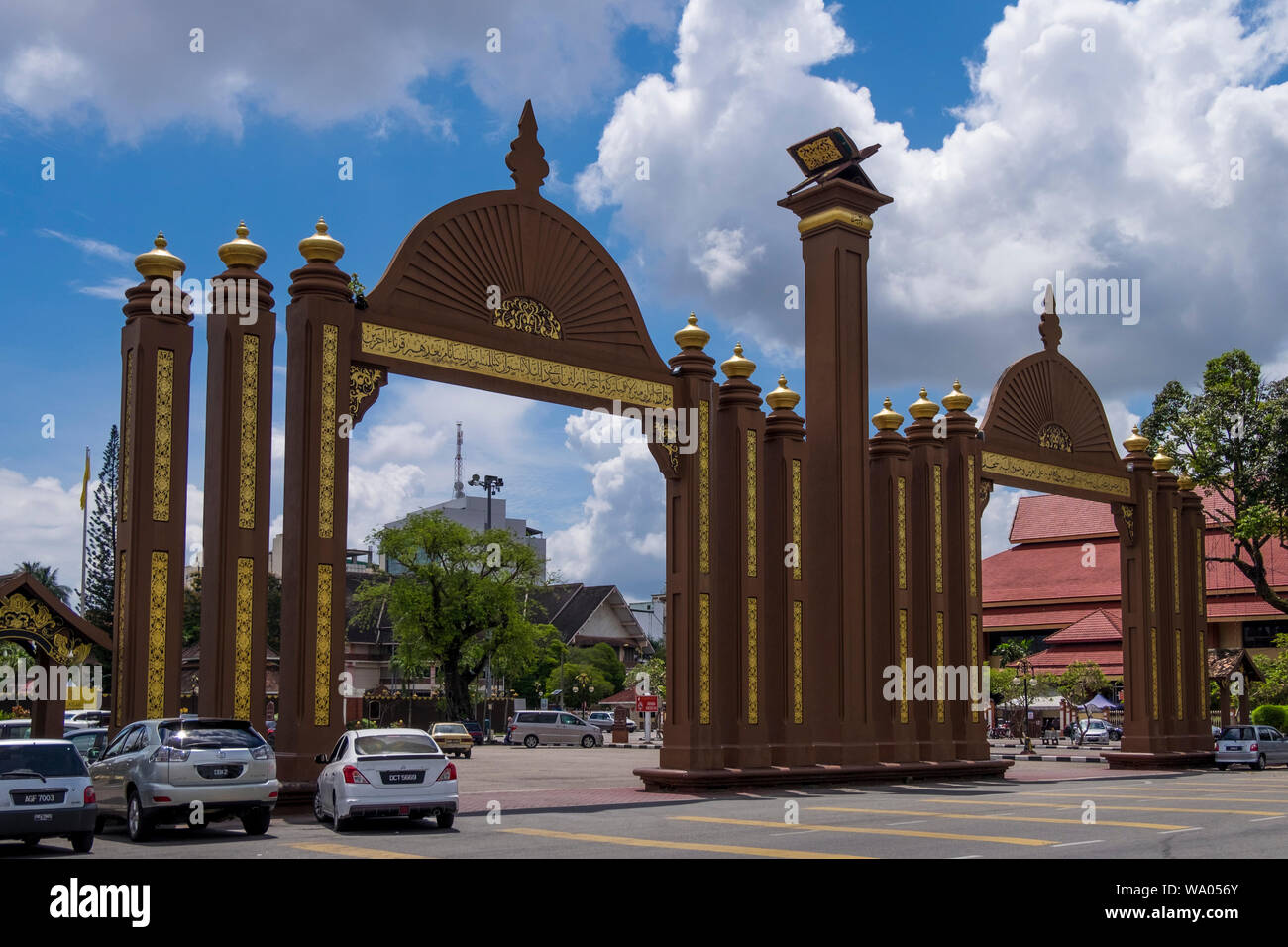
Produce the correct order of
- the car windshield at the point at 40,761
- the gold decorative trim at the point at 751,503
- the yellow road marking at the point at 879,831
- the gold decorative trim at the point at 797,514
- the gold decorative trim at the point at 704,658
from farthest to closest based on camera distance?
the gold decorative trim at the point at 797,514
the gold decorative trim at the point at 751,503
the gold decorative trim at the point at 704,658
the car windshield at the point at 40,761
the yellow road marking at the point at 879,831

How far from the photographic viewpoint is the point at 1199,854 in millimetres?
10906

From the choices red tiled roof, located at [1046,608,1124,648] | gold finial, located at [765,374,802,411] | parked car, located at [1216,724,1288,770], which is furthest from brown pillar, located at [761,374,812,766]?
red tiled roof, located at [1046,608,1124,648]

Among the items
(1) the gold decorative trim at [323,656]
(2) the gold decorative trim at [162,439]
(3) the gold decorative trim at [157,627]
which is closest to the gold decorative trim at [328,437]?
(1) the gold decorative trim at [323,656]

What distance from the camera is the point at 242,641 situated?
622 inches

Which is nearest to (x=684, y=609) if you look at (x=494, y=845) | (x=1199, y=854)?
(x=494, y=845)

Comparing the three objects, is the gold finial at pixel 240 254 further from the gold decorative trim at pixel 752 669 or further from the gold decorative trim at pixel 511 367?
the gold decorative trim at pixel 752 669

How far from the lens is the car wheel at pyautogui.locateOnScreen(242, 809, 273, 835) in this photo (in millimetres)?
13422

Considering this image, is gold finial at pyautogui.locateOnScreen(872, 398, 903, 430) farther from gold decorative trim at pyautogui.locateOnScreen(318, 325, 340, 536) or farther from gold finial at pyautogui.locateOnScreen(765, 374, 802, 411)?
gold decorative trim at pyautogui.locateOnScreen(318, 325, 340, 536)

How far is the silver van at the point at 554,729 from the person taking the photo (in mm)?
55531

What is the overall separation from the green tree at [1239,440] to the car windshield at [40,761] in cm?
3171

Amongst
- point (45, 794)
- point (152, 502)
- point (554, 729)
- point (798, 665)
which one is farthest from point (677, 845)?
point (554, 729)

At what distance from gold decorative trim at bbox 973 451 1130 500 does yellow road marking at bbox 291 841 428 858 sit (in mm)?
17591

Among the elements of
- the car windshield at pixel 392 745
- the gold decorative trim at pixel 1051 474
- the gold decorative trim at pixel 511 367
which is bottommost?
the car windshield at pixel 392 745
